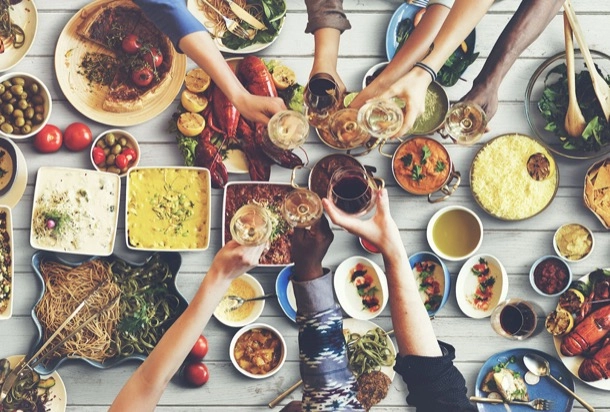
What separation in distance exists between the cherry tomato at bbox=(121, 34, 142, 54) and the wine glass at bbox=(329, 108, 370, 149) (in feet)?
3.39

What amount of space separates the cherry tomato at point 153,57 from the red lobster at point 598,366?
8.24ft

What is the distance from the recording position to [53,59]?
10.1 feet

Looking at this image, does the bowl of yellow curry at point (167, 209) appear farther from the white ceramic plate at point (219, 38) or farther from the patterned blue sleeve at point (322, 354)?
the patterned blue sleeve at point (322, 354)

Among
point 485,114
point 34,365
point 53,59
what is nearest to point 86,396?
point 34,365

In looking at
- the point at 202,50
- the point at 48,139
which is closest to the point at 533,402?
the point at 202,50

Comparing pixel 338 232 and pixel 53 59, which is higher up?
pixel 53 59

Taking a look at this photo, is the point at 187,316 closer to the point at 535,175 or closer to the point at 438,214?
the point at 438,214

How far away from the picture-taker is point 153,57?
9.87 feet

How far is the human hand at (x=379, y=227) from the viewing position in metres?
2.29

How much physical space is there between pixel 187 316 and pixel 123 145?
1.16 m

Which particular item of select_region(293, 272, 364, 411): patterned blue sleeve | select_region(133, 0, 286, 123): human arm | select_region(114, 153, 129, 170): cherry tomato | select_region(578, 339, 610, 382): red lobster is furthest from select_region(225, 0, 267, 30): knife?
select_region(578, 339, 610, 382): red lobster

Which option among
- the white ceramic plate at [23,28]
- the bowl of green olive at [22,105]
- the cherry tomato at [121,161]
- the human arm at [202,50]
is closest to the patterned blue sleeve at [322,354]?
the human arm at [202,50]

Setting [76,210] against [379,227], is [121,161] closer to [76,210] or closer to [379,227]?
[76,210]

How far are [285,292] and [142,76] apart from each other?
123 centimetres
